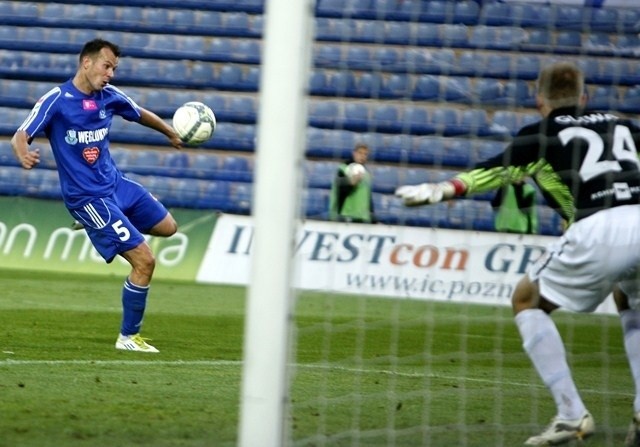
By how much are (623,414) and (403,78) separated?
8381mm

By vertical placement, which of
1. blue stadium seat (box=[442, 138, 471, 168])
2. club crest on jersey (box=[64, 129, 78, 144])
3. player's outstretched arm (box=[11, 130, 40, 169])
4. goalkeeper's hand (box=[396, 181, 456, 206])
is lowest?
goalkeeper's hand (box=[396, 181, 456, 206])

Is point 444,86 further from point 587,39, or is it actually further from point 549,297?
point 549,297

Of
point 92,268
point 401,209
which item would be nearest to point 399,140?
point 401,209

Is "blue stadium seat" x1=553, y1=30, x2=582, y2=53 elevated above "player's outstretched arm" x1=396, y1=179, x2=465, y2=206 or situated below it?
above

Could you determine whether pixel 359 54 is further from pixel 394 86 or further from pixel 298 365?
pixel 298 365

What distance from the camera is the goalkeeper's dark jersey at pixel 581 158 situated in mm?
5281

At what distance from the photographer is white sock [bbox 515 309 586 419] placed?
5254 mm

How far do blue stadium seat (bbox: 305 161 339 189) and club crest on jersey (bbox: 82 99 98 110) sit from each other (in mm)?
5444

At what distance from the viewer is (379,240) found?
12.8m

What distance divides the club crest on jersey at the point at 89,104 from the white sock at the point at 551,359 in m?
3.83

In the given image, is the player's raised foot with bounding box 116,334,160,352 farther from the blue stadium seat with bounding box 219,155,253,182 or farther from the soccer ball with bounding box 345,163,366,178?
the blue stadium seat with bounding box 219,155,253,182

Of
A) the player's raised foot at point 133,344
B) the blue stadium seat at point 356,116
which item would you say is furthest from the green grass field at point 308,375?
the blue stadium seat at point 356,116

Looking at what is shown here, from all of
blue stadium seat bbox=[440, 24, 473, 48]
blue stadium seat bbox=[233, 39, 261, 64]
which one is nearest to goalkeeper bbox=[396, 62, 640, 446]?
blue stadium seat bbox=[440, 24, 473, 48]

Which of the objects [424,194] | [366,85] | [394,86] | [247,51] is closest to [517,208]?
[394,86]
